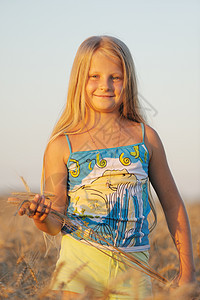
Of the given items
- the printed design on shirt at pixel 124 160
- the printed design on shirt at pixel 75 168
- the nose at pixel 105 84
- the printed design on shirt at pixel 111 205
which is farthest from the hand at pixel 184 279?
the nose at pixel 105 84

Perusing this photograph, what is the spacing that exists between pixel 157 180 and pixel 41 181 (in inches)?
24.7

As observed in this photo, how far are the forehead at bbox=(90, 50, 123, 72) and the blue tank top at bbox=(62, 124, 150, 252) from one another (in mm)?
451

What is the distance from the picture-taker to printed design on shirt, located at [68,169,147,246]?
7.52ft

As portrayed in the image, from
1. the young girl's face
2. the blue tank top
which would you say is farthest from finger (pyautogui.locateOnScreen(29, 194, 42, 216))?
the young girl's face

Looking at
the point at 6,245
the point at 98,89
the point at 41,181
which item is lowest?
the point at 6,245

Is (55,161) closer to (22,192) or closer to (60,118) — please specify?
(60,118)

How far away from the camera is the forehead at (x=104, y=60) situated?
8.19 ft

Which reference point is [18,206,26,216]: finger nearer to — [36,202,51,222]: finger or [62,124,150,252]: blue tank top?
[36,202,51,222]: finger

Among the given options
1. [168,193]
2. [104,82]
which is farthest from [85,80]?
[168,193]

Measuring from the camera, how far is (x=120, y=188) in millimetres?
2342

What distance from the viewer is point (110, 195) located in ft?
7.62

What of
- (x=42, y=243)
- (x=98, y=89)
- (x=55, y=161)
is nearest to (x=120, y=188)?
(x=55, y=161)

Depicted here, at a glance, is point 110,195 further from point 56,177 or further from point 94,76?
point 94,76

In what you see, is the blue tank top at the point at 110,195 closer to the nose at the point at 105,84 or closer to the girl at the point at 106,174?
the girl at the point at 106,174
